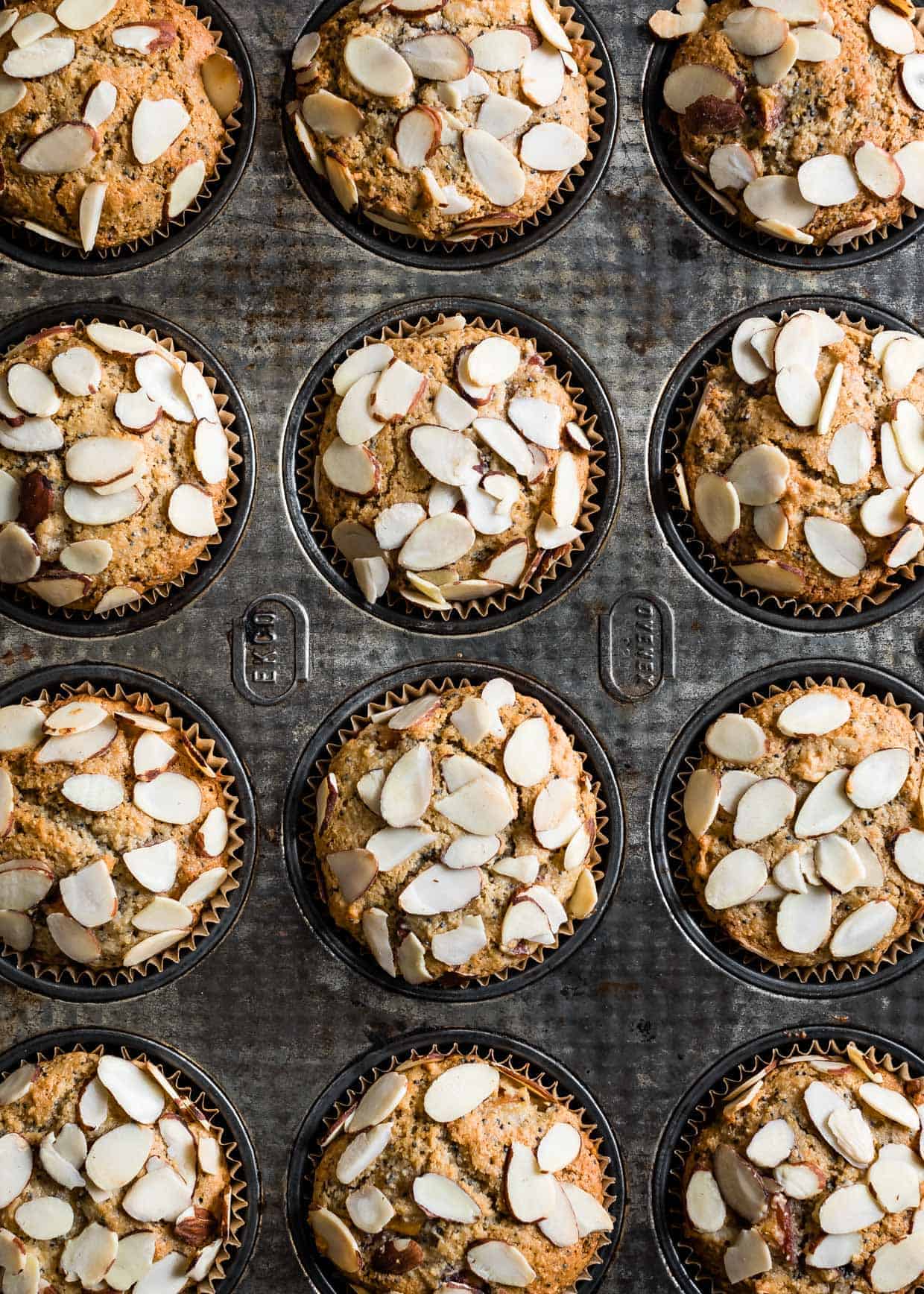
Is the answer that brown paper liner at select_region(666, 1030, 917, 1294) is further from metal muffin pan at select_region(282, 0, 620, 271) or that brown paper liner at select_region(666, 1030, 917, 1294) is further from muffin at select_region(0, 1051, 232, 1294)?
metal muffin pan at select_region(282, 0, 620, 271)

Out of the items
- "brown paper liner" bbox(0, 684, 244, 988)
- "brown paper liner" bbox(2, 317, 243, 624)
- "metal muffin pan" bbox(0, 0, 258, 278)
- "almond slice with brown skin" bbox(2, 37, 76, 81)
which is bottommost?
"brown paper liner" bbox(0, 684, 244, 988)

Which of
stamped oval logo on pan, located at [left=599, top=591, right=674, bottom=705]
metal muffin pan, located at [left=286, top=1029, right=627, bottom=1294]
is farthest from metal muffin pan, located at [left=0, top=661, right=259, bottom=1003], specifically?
stamped oval logo on pan, located at [left=599, top=591, right=674, bottom=705]

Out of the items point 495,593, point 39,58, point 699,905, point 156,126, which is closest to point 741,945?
point 699,905

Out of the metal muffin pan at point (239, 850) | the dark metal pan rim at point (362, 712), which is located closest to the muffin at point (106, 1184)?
the metal muffin pan at point (239, 850)

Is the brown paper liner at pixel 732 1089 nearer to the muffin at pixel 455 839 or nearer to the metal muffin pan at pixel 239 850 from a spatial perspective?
the muffin at pixel 455 839

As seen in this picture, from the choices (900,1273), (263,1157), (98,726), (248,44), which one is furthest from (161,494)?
(900,1273)

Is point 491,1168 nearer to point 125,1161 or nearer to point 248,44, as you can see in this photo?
point 125,1161
